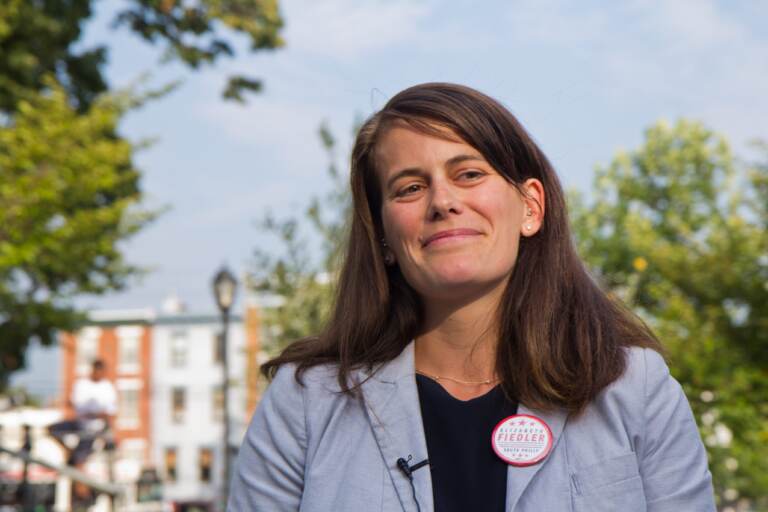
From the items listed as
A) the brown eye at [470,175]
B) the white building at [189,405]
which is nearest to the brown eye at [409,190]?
the brown eye at [470,175]

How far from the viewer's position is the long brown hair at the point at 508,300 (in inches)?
99.7

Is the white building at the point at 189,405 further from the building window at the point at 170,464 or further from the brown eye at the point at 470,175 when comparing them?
the brown eye at the point at 470,175

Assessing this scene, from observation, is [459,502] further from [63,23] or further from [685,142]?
[685,142]

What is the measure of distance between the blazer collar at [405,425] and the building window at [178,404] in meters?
64.2

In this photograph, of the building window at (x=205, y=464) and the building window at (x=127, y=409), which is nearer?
Answer: the building window at (x=127, y=409)

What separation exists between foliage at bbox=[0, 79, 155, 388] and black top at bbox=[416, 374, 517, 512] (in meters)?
9.76

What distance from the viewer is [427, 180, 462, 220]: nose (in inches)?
99.3

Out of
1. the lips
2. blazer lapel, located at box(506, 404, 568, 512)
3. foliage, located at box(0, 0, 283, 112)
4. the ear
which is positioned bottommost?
blazer lapel, located at box(506, 404, 568, 512)

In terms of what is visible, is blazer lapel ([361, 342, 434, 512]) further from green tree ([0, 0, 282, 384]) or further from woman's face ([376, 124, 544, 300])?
green tree ([0, 0, 282, 384])

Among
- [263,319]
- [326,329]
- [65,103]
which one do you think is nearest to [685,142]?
[263,319]

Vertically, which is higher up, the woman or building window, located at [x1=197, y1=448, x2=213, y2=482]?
building window, located at [x1=197, y1=448, x2=213, y2=482]

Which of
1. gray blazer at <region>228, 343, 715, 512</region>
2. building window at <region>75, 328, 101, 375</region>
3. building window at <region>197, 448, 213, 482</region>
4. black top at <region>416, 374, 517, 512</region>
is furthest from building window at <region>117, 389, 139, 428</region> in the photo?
black top at <region>416, 374, 517, 512</region>

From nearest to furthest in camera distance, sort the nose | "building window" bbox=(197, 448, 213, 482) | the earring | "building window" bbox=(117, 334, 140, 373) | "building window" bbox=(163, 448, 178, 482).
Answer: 1. the nose
2. the earring
3. "building window" bbox=(163, 448, 178, 482)
4. "building window" bbox=(197, 448, 213, 482)
5. "building window" bbox=(117, 334, 140, 373)

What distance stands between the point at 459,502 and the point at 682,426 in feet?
1.62
